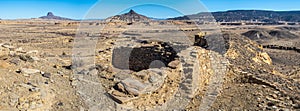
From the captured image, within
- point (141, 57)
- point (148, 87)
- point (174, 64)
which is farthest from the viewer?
point (141, 57)

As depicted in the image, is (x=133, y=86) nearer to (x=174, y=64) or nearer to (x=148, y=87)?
(x=148, y=87)

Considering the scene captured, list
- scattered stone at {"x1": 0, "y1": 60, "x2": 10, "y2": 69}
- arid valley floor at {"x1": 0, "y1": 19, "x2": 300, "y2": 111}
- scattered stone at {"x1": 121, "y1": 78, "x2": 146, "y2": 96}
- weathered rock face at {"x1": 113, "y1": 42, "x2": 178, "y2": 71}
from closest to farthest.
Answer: arid valley floor at {"x1": 0, "y1": 19, "x2": 300, "y2": 111} < scattered stone at {"x1": 121, "y1": 78, "x2": 146, "y2": 96} < scattered stone at {"x1": 0, "y1": 60, "x2": 10, "y2": 69} < weathered rock face at {"x1": 113, "y1": 42, "x2": 178, "y2": 71}

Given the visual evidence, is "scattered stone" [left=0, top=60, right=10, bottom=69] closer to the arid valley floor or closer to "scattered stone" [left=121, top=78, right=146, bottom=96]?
the arid valley floor

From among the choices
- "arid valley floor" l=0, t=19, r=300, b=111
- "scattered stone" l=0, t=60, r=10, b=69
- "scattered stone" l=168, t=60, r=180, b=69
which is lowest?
"arid valley floor" l=0, t=19, r=300, b=111

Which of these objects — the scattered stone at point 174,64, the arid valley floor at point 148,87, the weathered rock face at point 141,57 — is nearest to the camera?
the arid valley floor at point 148,87

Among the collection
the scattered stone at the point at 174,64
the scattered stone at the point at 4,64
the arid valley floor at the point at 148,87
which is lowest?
the arid valley floor at the point at 148,87

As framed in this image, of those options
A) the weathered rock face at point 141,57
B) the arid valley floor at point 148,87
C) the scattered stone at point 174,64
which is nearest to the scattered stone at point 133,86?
the arid valley floor at point 148,87

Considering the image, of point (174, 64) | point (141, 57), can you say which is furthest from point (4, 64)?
point (141, 57)

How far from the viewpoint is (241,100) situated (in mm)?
8828

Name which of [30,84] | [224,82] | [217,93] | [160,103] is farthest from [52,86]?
[224,82]

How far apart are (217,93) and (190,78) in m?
0.94

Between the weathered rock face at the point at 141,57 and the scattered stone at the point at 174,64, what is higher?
the scattered stone at the point at 174,64

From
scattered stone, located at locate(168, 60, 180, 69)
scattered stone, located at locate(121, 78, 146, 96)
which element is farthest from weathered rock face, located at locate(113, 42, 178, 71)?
scattered stone, located at locate(121, 78, 146, 96)

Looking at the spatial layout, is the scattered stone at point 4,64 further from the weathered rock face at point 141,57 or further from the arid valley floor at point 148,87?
the weathered rock face at point 141,57
